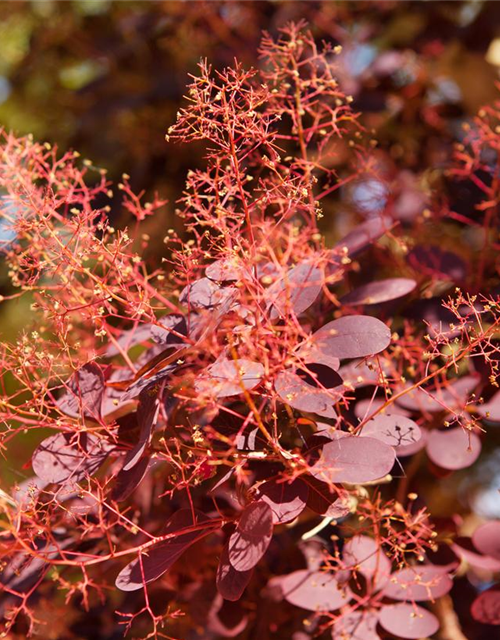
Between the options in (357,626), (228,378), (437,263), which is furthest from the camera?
(437,263)

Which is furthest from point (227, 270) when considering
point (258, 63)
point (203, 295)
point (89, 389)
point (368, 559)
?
point (258, 63)

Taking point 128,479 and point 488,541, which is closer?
point 128,479

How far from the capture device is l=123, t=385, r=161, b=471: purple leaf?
1.45 feet

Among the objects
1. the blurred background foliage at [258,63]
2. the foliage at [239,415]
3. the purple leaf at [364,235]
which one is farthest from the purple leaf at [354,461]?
the blurred background foliage at [258,63]

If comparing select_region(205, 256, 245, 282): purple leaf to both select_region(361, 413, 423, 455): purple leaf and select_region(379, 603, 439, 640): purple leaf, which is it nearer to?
select_region(361, 413, 423, 455): purple leaf

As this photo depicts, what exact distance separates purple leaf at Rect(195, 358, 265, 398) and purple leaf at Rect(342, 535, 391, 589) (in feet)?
0.60

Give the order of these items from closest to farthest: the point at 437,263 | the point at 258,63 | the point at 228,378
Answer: the point at 228,378
the point at 437,263
the point at 258,63

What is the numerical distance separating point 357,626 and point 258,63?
0.74 m

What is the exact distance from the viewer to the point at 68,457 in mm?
506

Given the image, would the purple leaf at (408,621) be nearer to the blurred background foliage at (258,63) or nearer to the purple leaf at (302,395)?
the purple leaf at (302,395)

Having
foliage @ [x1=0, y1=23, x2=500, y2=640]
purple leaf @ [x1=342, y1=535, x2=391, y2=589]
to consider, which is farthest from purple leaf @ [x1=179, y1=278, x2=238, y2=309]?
purple leaf @ [x1=342, y1=535, x2=391, y2=589]

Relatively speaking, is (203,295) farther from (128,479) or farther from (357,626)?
(357,626)

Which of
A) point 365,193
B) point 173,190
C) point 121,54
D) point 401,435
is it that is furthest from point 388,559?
point 121,54

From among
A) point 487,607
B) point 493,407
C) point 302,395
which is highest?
point 302,395
